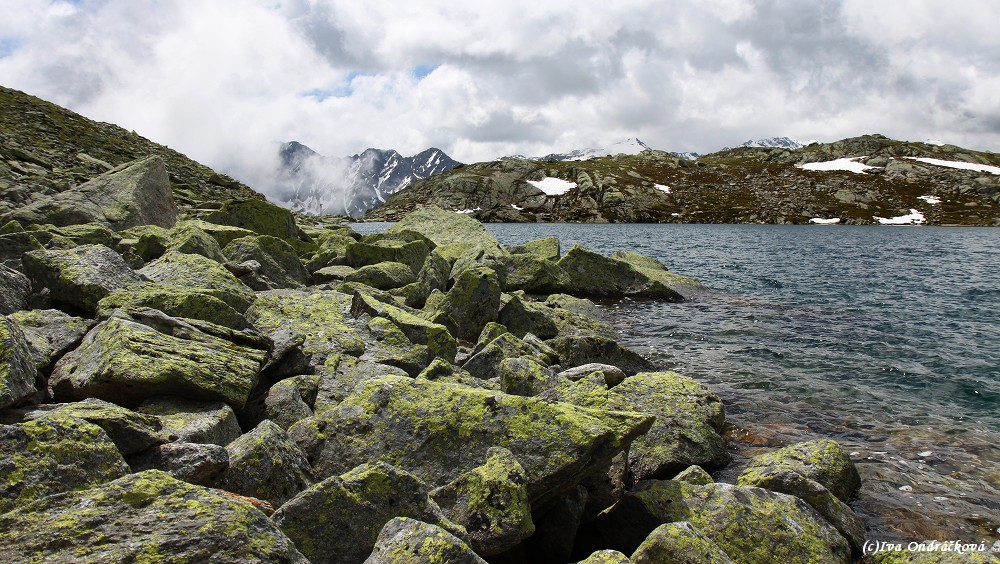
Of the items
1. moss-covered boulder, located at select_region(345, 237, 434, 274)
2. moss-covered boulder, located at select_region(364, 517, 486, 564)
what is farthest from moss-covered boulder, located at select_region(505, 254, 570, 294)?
moss-covered boulder, located at select_region(364, 517, 486, 564)

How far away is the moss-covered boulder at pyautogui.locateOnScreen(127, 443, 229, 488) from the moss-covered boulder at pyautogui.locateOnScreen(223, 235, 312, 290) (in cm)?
1262

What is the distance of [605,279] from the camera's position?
35.5m

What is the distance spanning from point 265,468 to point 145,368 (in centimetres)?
282

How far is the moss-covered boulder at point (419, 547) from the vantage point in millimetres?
5449

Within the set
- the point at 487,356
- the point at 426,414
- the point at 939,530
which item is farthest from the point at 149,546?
the point at 939,530

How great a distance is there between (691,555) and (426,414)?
4214mm

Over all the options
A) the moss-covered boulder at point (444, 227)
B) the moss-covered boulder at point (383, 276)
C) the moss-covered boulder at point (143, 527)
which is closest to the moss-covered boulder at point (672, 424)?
the moss-covered boulder at point (143, 527)

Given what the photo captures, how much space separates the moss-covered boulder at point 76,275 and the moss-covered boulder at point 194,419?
17.7 feet

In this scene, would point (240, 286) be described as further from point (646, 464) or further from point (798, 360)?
point (798, 360)

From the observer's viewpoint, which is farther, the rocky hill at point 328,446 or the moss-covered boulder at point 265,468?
the moss-covered boulder at point 265,468

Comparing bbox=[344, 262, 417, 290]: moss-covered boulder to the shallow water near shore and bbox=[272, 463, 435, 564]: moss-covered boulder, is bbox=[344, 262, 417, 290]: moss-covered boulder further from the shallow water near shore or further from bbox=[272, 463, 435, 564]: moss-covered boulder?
bbox=[272, 463, 435, 564]: moss-covered boulder

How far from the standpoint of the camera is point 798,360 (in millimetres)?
21406

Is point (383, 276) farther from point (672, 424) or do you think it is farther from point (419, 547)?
point (419, 547)

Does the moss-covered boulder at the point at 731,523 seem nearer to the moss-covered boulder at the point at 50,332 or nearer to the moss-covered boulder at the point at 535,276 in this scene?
the moss-covered boulder at the point at 50,332
